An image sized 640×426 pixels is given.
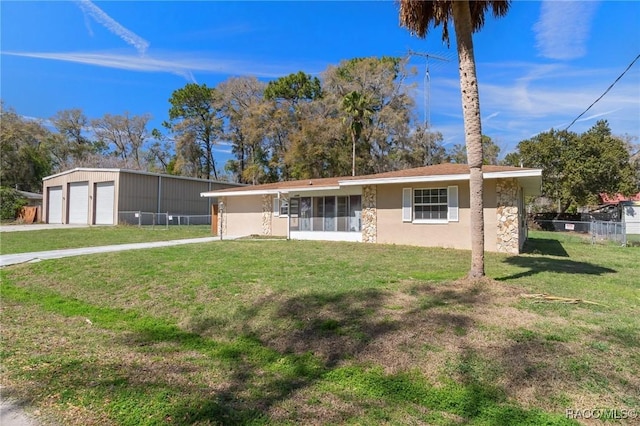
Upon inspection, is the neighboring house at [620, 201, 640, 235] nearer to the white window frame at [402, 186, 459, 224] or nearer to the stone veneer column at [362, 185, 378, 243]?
the white window frame at [402, 186, 459, 224]

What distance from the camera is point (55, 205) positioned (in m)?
32.3

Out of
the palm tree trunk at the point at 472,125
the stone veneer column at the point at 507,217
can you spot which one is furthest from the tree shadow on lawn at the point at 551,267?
the stone veneer column at the point at 507,217

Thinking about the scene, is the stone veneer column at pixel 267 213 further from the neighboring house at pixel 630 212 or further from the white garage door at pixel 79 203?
the neighboring house at pixel 630 212

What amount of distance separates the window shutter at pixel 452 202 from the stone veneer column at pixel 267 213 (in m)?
9.46

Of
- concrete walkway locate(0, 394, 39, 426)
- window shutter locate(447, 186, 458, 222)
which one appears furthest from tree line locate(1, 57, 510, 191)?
concrete walkway locate(0, 394, 39, 426)

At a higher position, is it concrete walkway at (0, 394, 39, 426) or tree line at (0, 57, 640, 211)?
tree line at (0, 57, 640, 211)

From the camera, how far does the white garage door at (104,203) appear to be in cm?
2803

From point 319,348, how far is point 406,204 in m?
10.9

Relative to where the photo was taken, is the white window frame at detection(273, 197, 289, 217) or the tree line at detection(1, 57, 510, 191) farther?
the tree line at detection(1, 57, 510, 191)

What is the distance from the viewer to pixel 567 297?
6055 mm

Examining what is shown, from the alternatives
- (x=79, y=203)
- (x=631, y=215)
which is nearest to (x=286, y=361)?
(x=79, y=203)

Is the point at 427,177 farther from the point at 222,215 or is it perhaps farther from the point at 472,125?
the point at 222,215

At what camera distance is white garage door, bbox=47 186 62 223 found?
3180 centimetres

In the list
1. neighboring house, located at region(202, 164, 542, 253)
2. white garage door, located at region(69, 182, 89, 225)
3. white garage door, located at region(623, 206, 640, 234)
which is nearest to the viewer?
neighboring house, located at region(202, 164, 542, 253)
